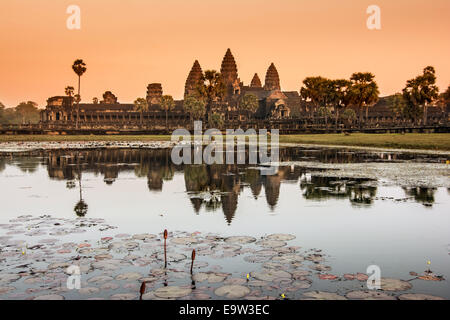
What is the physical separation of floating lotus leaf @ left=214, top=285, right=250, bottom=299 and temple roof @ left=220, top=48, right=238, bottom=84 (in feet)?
576

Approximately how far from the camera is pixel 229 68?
596ft

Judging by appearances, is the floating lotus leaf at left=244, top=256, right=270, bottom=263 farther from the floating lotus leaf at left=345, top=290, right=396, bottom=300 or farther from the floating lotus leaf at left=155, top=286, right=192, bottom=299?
the floating lotus leaf at left=345, top=290, right=396, bottom=300

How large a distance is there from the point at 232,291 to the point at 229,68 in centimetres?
17947

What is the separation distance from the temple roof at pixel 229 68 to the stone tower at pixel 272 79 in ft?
53.7

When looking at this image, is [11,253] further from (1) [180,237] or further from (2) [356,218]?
(2) [356,218]

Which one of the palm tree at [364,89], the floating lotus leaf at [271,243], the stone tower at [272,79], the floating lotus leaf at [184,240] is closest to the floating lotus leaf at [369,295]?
the floating lotus leaf at [271,243]

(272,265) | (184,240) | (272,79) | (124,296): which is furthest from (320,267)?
(272,79)

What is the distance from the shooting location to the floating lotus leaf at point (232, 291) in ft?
21.0

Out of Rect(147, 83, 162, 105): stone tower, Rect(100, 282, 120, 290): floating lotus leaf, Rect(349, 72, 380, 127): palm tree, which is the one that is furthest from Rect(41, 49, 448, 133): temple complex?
Rect(100, 282, 120, 290): floating lotus leaf

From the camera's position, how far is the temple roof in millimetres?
180250

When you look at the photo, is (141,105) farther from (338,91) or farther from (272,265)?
(272,265)

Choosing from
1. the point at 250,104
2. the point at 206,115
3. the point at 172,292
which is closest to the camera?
the point at 172,292
